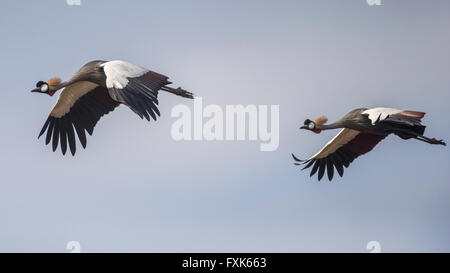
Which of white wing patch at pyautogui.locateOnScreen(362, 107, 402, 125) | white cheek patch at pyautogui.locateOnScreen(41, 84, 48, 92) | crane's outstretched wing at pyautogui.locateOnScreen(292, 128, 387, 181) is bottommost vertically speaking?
crane's outstretched wing at pyautogui.locateOnScreen(292, 128, 387, 181)

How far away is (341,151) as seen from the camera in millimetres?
11516

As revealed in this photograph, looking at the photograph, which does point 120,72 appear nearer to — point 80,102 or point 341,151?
point 80,102

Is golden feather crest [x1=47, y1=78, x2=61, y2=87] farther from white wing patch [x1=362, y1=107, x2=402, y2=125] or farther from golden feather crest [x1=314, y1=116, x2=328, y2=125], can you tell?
white wing patch [x1=362, y1=107, x2=402, y2=125]

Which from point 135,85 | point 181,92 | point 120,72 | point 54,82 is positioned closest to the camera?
point 135,85

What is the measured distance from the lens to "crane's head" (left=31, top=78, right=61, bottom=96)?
415 inches

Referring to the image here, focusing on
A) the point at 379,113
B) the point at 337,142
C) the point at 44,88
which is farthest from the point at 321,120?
the point at 44,88

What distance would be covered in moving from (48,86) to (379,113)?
3904mm

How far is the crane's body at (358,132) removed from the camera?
1018 cm

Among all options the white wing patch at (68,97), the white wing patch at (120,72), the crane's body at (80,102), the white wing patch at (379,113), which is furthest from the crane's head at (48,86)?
the white wing patch at (379,113)

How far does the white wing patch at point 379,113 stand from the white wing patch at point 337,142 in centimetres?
85

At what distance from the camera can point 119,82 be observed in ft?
30.4

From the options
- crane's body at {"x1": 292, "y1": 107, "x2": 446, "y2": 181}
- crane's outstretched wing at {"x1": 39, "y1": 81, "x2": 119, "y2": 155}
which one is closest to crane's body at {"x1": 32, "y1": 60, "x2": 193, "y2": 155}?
crane's outstretched wing at {"x1": 39, "y1": 81, "x2": 119, "y2": 155}

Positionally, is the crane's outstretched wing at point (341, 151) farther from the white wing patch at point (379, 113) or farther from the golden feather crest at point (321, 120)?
the white wing patch at point (379, 113)
